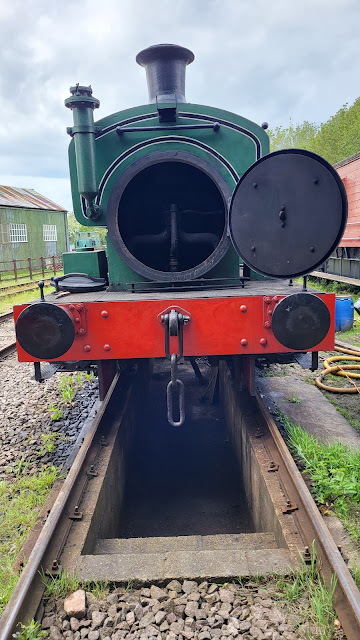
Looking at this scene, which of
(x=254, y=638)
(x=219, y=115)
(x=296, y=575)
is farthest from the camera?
(x=219, y=115)

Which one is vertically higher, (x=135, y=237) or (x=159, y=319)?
(x=135, y=237)

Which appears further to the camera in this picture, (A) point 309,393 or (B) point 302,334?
(A) point 309,393

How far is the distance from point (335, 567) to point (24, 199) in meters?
23.3

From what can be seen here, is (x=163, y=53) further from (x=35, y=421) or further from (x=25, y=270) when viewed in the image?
(x=25, y=270)

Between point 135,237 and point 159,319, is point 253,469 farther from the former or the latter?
point 135,237

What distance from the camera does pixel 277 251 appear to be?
113 inches

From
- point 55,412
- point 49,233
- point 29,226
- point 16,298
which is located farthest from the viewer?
point 49,233

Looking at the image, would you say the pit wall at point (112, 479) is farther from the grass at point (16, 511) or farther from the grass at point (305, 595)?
the grass at point (305, 595)

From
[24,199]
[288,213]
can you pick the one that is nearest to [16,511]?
[288,213]

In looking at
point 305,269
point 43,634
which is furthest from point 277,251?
point 43,634

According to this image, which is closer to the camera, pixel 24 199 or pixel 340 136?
pixel 24 199

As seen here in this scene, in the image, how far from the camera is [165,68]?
12.3 feet

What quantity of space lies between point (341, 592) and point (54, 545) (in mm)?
1318

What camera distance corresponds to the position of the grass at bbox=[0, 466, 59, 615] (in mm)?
2096
